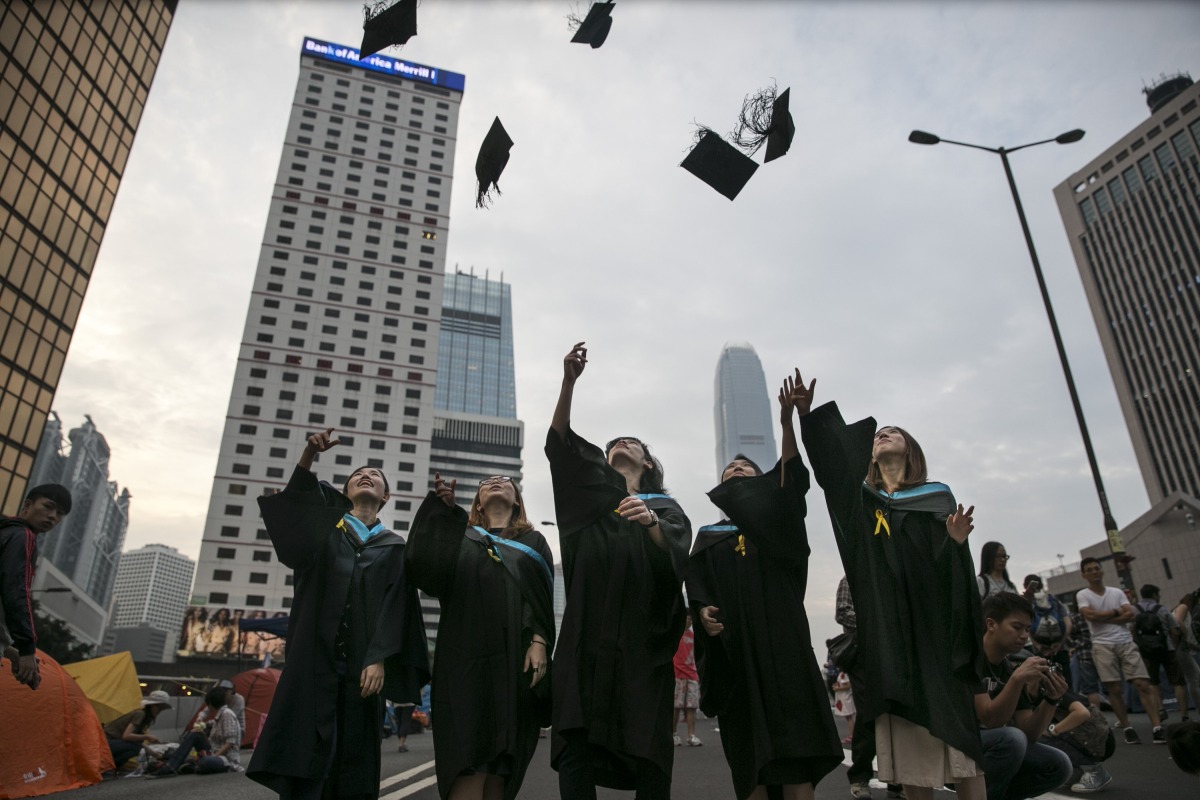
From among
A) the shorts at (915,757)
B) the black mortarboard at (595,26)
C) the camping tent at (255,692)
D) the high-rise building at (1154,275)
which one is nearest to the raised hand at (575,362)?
the shorts at (915,757)

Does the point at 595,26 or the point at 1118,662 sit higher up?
the point at 595,26

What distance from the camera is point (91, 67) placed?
37375 mm

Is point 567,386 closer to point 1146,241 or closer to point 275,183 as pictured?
point 275,183

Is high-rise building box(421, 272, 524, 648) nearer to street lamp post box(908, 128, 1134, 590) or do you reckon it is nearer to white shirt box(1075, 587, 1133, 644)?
street lamp post box(908, 128, 1134, 590)

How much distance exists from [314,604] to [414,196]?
3594 inches

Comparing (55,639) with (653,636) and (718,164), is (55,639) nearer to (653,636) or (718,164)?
(718,164)

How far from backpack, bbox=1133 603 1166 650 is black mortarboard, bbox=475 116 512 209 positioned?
764 centimetres

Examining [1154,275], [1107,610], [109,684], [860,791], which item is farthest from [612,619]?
[1154,275]

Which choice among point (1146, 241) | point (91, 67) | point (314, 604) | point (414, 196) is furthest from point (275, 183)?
point (1146, 241)

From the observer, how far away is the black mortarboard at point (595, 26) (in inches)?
227

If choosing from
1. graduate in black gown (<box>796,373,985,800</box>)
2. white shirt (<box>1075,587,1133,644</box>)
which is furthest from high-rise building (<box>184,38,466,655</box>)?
graduate in black gown (<box>796,373,985,800</box>)

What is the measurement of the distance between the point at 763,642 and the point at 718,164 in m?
3.97

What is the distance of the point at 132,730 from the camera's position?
36.9 ft

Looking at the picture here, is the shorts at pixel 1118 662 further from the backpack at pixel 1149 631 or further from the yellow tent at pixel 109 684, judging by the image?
the yellow tent at pixel 109 684
